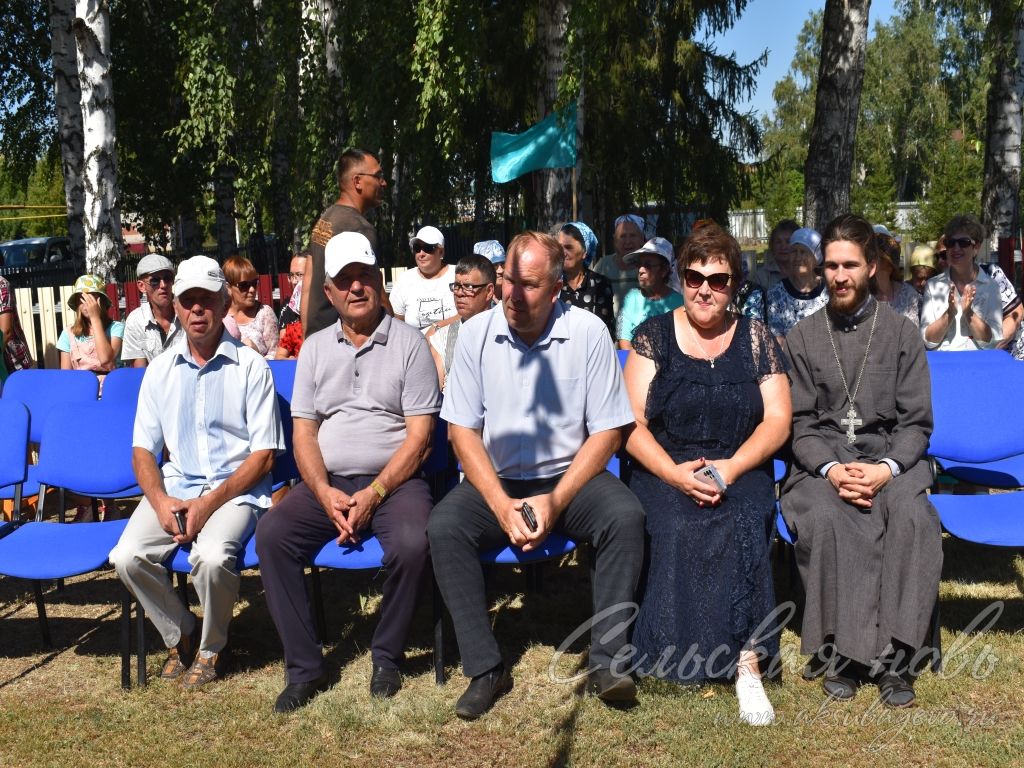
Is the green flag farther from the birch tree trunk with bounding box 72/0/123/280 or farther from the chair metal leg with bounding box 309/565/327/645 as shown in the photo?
the chair metal leg with bounding box 309/565/327/645

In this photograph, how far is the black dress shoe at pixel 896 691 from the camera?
368 centimetres

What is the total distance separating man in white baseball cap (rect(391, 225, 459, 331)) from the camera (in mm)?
6410

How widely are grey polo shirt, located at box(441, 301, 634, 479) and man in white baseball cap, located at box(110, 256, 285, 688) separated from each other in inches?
35.1

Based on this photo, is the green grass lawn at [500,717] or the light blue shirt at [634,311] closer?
the green grass lawn at [500,717]

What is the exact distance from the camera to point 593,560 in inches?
158

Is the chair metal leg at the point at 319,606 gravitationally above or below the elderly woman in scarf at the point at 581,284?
below

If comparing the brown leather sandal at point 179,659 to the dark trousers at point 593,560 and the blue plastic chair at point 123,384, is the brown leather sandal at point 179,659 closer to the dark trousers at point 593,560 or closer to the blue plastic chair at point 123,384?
the dark trousers at point 593,560

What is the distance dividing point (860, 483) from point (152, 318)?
4535mm

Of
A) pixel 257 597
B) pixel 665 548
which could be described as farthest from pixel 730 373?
pixel 257 597

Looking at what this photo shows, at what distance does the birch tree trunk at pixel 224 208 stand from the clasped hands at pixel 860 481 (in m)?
16.3

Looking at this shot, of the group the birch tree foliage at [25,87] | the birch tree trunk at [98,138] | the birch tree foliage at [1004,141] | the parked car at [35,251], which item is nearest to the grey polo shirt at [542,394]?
the birch tree trunk at [98,138]

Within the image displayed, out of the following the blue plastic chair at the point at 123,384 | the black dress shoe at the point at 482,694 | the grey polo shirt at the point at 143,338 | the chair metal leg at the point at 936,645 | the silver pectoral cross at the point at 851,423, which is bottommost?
the black dress shoe at the point at 482,694

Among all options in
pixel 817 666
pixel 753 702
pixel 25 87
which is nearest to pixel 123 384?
pixel 753 702

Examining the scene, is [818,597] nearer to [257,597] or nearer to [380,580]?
[380,580]
